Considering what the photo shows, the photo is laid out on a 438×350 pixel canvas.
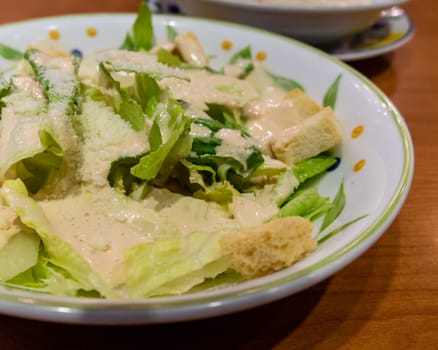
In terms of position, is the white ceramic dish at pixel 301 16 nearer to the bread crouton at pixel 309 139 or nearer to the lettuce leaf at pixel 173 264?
the bread crouton at pixel 309 139

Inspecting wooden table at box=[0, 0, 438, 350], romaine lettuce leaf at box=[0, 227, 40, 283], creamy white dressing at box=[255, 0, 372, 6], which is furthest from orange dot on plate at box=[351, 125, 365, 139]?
creamy white dressing at box=[255, 0, 372, 6]

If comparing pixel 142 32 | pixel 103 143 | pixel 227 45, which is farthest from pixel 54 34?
pixel 103 143

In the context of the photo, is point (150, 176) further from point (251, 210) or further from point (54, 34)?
point (54, 34)

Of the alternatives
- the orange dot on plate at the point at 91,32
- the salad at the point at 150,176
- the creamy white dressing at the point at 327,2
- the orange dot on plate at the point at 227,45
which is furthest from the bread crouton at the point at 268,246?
the creamy white dressing at the point at 327,2

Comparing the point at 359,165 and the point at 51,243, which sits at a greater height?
the point at 51,243

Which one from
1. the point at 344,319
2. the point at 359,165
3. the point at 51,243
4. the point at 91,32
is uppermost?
the point at 91,32

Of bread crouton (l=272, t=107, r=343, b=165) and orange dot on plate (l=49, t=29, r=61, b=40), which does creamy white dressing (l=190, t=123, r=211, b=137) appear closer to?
bread crouton (l=272, t=107, r=343, b=165)

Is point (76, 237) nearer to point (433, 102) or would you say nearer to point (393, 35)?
point (433, 102)
